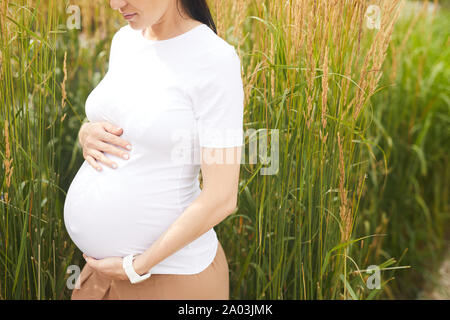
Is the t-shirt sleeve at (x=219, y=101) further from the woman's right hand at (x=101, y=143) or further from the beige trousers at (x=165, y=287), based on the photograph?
the beige trousers at (x=165, y=287)

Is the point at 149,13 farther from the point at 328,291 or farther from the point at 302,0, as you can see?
the point at 328,291

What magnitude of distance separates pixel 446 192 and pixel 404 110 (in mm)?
538

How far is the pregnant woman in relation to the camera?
3.31 ft

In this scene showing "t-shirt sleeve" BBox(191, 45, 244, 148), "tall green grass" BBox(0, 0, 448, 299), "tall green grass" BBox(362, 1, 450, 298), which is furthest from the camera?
"tall green grass" BBox(362, 1, 450, 298)

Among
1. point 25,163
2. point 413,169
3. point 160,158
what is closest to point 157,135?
point 160,158

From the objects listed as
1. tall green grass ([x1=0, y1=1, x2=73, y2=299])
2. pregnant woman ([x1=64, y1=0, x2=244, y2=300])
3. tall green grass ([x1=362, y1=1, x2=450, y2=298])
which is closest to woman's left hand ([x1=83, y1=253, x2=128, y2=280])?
pregnant woman ([x1=64, y1=0, x2=244, y2=300])

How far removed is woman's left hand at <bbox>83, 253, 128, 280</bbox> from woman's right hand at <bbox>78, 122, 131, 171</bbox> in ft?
0.72

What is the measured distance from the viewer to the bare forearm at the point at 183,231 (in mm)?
1033

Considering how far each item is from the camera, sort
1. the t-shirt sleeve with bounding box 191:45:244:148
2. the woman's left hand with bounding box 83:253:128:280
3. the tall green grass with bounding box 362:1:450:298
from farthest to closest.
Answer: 1. the tall green grass with bounding box 362:1:450:298
2. the woman's left hand with bounding box 83:253:128:280
3. the t-shirt sleeve with bounding box 191:45:244:148

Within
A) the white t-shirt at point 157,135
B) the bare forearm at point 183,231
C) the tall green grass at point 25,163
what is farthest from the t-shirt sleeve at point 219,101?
the tall green grass at point 25,163

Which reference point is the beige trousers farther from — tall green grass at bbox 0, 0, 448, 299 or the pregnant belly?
tall green grass at bbox 0, 0, 448, 299

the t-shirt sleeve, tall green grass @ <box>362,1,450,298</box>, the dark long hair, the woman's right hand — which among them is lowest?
tall green grass @ <box>362,1,450,298</box>

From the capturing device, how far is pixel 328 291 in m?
1.49
